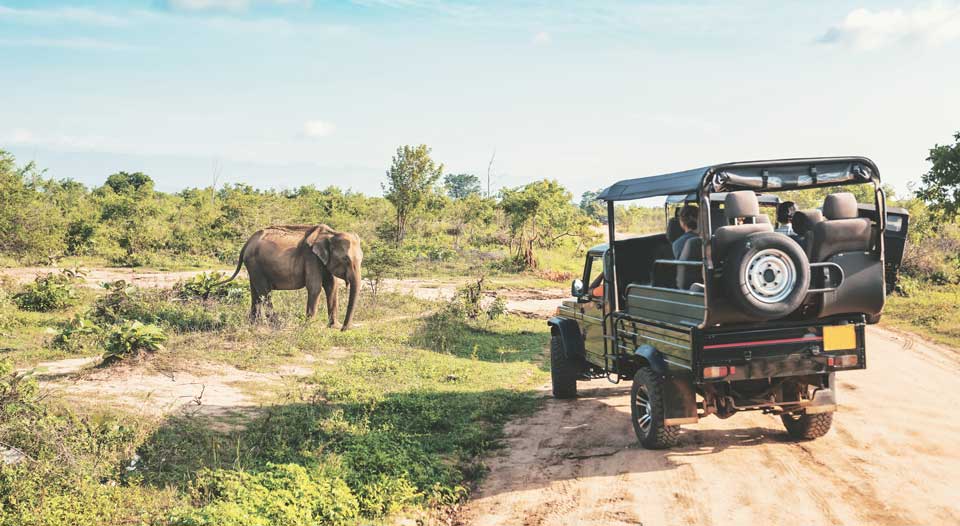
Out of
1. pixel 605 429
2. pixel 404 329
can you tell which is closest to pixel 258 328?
pixel 404 329

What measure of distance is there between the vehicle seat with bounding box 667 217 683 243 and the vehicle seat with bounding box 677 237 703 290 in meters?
0.96

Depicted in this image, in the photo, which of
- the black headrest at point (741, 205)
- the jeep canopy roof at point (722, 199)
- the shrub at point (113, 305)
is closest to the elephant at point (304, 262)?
the shrub at point (113, 305)

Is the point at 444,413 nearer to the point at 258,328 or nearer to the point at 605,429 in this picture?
the point at 605,429

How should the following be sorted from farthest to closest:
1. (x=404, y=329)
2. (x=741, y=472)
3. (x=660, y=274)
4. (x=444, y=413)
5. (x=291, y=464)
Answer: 1. (x=404, y=329)
2. (x=444, y=413)
3. (x=660, y=274)
4. (x=741, y=472)
5. (x=291, y=464)

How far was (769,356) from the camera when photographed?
671 cm

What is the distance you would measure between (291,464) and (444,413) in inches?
113

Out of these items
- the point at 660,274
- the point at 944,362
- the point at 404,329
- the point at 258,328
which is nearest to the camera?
the point at 660,274

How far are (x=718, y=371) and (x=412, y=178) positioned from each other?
2620cm

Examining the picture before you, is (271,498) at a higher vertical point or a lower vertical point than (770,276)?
lower

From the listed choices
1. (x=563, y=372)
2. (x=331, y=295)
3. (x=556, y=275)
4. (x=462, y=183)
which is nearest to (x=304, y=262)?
(x=331, y=295)

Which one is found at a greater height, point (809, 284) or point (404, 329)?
point (809, 284)

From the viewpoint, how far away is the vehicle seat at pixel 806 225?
6.80 meters

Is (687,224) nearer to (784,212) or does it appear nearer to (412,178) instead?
(784,212)

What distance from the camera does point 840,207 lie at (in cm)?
686
